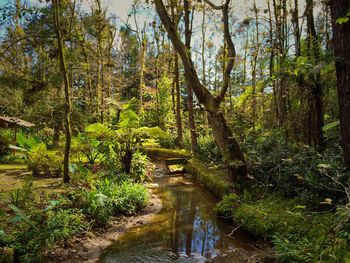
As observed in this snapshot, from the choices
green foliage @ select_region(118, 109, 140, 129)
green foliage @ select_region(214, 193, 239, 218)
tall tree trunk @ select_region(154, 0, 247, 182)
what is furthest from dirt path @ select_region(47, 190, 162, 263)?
green foliage @ select_region(118, 109, 140, 129)

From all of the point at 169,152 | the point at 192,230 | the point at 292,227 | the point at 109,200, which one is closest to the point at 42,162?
the point at 109,200

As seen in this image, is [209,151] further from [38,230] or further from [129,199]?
[38,230]

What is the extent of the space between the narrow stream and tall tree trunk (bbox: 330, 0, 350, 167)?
8.57ft

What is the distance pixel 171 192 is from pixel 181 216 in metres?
2.34

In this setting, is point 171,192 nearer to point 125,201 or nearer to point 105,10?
point 125,201

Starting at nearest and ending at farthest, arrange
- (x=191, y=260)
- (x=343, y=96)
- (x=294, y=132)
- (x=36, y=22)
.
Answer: (x=343, y=96)
(x=191, y=260)
(x=294, y=132)
(x=36, y=22)

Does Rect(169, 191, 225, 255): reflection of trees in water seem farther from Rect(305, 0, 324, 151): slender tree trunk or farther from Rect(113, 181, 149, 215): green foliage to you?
Rect(305, 0, 324, 151): slender tree trunk

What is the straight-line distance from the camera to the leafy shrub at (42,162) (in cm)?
894

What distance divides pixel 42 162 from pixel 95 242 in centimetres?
469

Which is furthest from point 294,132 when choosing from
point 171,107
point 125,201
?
point 171,107

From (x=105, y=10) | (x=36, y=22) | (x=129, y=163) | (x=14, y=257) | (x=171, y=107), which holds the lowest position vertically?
(x=14, y=257)

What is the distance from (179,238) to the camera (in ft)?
18.4

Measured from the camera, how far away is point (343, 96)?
3879mm

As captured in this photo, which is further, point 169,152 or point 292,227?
point 169,152
